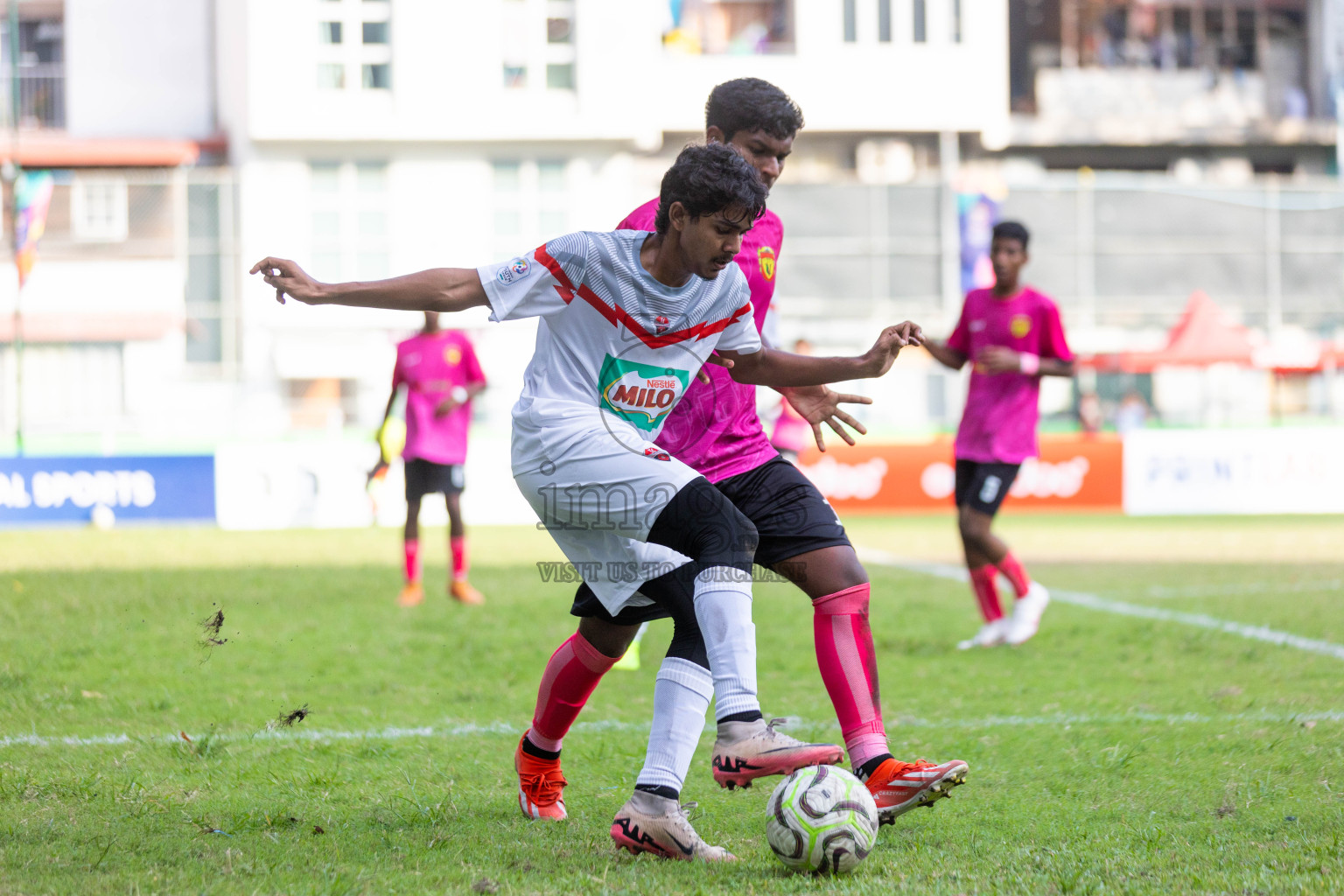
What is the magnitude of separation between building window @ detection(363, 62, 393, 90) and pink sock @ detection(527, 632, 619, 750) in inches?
1304

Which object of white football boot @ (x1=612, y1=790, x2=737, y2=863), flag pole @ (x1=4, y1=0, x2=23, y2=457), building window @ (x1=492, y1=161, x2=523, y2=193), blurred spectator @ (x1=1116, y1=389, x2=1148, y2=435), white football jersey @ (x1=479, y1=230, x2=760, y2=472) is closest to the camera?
white football boot @ (x1=612, y1=790, x2=737, y2=863)

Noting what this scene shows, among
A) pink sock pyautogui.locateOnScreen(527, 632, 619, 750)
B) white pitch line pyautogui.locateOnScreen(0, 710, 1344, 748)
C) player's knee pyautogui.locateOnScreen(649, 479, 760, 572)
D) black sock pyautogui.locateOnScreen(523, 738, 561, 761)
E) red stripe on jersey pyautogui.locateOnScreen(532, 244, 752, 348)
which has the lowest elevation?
white pitch line pyautogui.locateOnScreen(0, 710, 1344, 748)

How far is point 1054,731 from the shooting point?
5.26m

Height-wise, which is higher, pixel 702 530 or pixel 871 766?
pixel 702 530

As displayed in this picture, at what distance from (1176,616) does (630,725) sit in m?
4.67

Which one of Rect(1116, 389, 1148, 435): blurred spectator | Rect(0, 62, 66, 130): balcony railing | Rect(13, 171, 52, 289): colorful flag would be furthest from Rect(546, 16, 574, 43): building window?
Rect(1116, 389, 1148, 435): blurred spectator

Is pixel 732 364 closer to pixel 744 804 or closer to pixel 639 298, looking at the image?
pixel 639 298

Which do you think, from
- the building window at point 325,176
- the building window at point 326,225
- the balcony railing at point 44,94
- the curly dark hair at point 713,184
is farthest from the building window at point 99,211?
the curly dark hair at point 713,184

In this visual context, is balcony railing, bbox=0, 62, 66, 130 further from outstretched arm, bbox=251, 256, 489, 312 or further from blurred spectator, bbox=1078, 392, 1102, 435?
outstretched arm, bbox=251, 256, 489, 312

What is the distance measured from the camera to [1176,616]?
885cm

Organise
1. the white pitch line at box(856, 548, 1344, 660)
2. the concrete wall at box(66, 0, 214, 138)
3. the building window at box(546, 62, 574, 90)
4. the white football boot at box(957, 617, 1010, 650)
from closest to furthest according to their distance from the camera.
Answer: the white pitch line at box(856, 548, 1344, 660) → the white football boot at box(957, 617, 1010, 650) → the building window at box(546, 62, 574, 90) → the concrete wall at box(66, 0, 214, 138)

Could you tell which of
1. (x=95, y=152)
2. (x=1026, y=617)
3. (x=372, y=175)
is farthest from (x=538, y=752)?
(x=95, y=152)

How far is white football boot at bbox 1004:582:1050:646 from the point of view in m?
7.80

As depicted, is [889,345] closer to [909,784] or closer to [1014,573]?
[909,784]
